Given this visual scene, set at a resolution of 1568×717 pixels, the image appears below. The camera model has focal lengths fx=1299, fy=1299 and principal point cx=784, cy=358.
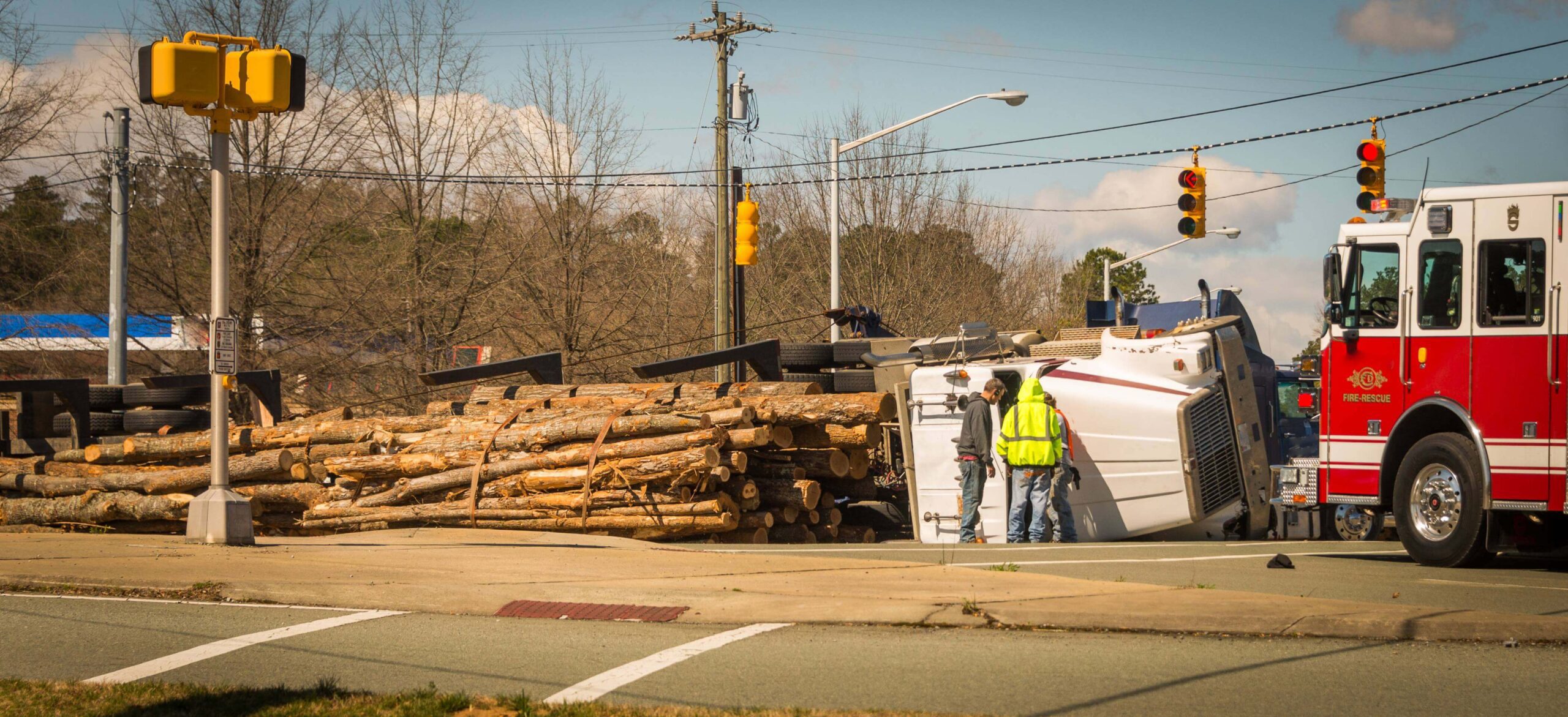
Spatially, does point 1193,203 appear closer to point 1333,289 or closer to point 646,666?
point 1333,289

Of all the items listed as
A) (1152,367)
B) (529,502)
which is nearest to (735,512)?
(529,502)

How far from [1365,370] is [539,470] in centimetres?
954

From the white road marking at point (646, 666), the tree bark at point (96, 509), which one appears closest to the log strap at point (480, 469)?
the tree bark at point (96, 509)

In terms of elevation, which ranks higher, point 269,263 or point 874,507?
point 269,263

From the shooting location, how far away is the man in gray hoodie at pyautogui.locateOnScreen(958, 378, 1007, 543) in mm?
14875

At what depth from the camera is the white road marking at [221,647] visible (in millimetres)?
6891

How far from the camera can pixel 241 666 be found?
7.11 meters

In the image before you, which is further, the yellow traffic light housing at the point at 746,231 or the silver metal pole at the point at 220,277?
the yellow traffic light housing at the point at 746,231

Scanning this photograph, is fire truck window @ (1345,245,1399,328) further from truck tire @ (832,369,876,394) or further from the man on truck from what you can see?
truck tire @ (832,369,876,394)

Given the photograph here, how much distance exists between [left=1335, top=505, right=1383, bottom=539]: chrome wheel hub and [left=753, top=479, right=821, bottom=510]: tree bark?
6403 mm

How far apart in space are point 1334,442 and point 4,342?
27.6 m

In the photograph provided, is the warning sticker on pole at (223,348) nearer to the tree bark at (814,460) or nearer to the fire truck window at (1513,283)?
the tree bark at (814,460)

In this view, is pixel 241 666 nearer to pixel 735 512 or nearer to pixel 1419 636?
pixel 1419 636

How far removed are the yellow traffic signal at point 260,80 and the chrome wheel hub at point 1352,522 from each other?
1266 cm
